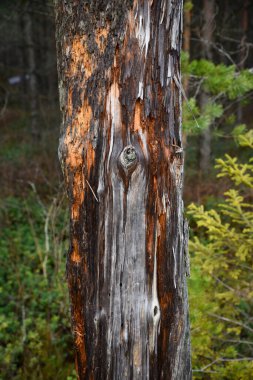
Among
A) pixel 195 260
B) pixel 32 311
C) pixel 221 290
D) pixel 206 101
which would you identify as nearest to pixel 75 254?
pixel 195 260

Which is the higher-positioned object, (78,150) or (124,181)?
(78,150)

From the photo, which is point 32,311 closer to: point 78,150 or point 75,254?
point 75,254

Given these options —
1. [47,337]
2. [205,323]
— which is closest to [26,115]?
[47,337]

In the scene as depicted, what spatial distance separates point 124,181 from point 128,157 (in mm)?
120

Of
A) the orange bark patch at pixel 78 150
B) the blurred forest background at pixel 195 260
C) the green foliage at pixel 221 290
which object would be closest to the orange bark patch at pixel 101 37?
the orange bark patch at pixel 78 150

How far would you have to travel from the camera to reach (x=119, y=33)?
1577 millimetres

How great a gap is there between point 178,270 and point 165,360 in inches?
18.9

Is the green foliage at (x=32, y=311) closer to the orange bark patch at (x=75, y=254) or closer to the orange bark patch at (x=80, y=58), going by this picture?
the orange bark patch at (x=75, y=254)

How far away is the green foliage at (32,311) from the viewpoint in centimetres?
395

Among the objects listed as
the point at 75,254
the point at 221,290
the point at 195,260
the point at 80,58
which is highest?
the point at 80,58

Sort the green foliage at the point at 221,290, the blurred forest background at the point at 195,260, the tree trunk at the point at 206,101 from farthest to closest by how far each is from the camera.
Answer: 1. the tree trunk at the point at 206,101
2. the blurred forest background at the point at 195,260
3. the green foliage at the point at 221,290

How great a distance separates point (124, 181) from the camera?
1.68 metres

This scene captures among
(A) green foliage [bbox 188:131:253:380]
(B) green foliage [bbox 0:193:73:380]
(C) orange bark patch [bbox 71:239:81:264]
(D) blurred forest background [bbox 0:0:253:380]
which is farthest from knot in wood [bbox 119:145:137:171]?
(B) green foliage [bbox 0:193:73:380]

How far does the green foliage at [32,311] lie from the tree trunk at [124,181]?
2453 millimetres
